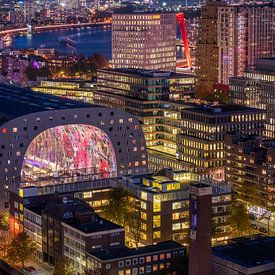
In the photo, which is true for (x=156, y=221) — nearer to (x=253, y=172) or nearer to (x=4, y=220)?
(x=4, y=220)

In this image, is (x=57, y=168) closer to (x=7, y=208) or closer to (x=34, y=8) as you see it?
(x=7, y=208)

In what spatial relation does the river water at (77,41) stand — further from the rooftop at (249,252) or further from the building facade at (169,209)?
the rooftop at (249,252)

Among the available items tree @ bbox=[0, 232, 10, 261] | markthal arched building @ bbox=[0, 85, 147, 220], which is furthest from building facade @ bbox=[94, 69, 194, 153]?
tree @ bbox=[0, 232, 10, 261]

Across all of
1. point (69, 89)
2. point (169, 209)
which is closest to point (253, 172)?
point (169, 209)

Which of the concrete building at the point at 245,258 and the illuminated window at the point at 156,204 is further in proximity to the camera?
the illuminated window at the point at 156,204

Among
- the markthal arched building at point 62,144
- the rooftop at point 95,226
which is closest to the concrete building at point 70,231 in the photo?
the rooftop at point 95,226

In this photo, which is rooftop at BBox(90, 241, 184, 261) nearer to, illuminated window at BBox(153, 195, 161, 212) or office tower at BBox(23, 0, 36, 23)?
illuminated window at BBox(153, 195, 161, 212)
